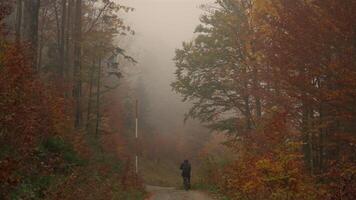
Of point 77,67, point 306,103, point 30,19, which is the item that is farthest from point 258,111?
point 30,19

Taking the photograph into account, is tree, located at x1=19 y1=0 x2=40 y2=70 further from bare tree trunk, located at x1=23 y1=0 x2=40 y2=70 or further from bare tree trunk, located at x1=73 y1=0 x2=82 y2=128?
bare tree trunk, located at x1=73 y1=0 x2=82 y2=128

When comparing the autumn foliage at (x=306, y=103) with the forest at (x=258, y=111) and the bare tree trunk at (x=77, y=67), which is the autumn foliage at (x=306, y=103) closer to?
the forest at (x=258, y=111)

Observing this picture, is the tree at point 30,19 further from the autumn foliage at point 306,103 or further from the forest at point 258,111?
the autumn foliage at point 306,103

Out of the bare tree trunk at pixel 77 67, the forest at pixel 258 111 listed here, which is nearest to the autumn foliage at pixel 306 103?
the forest at pixel 258 111

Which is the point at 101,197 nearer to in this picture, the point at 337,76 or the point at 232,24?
the point at 337,76

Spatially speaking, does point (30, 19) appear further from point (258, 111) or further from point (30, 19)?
point (258, 111)

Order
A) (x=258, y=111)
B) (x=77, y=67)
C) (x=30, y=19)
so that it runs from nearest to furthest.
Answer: (x=30, y=19), (x=258, y=111), (x=77, y=67)

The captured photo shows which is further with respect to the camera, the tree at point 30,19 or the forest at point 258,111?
the tree at point 30,19

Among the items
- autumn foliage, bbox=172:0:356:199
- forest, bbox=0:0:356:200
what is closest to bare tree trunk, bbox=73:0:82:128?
forest, bbox=0:0:356:200

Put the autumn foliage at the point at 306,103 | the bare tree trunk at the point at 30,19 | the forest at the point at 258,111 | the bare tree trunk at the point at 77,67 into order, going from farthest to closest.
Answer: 1. the bare tree trunk at the point at 77,67
2. the bare tree trunk at the point at 30,19
3. the autumn foliage at the point at 306,103
4. the forest at the point at 258,111

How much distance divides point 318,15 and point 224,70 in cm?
1215

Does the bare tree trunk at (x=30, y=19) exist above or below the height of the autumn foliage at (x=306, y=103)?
above

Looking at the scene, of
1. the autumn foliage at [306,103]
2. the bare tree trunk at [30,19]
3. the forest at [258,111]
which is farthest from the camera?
the bare tree trunk at [30,19]

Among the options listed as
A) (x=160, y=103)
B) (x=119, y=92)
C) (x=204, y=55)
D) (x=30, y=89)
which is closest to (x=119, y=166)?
(x=204, y=55)
